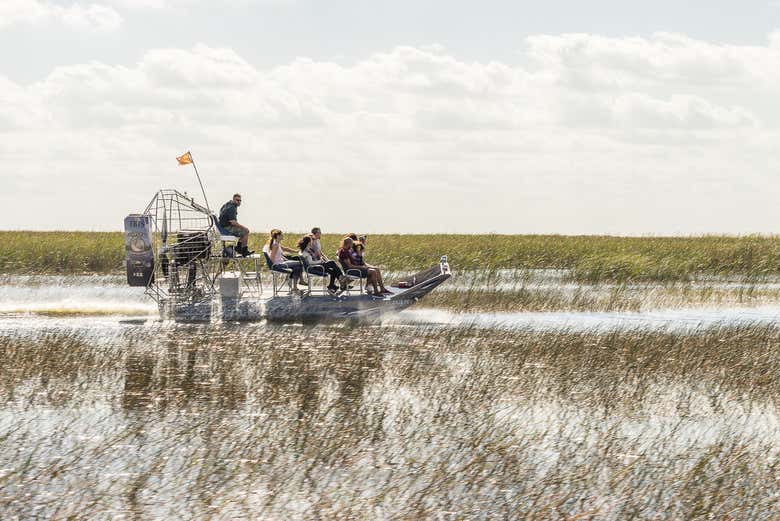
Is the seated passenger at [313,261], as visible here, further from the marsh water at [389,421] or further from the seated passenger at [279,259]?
the marsh water at [389,421]

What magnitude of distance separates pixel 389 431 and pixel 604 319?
12341 mm

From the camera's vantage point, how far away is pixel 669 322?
19906 millimetres

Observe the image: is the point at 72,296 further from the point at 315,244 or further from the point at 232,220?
the point at 315,244

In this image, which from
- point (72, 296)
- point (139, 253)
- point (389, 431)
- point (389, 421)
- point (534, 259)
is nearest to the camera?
point (389, 431)

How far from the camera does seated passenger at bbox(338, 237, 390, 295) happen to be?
19.5m

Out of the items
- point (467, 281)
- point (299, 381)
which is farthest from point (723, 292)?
point (299, 381)

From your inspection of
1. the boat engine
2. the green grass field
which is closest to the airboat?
the boat engine

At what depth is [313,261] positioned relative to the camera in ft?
63.9

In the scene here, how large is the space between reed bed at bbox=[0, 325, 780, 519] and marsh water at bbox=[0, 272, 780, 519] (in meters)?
0.03

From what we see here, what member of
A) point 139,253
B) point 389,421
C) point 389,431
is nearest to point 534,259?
point 139,253

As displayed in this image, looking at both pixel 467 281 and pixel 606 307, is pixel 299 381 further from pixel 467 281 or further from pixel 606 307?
pixel 467 281

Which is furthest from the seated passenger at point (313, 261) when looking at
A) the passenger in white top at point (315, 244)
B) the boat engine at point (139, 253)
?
the boat engine at point (139, 253)

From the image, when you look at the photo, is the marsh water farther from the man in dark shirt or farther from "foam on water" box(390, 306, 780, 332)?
the man in dark shirt

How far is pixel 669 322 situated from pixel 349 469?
1364 centimetres
